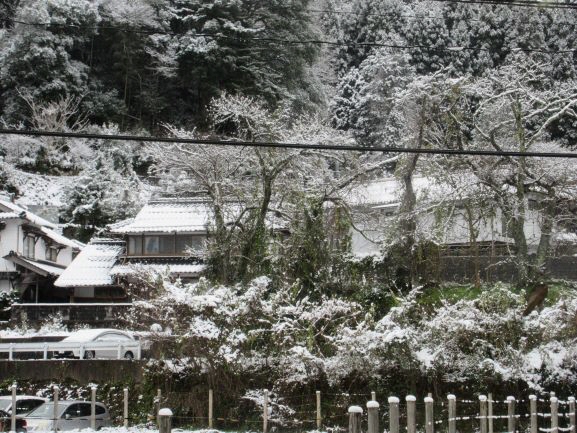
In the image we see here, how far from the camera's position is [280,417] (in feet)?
59.2

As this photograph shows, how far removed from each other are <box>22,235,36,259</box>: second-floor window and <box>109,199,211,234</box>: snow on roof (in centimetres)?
574

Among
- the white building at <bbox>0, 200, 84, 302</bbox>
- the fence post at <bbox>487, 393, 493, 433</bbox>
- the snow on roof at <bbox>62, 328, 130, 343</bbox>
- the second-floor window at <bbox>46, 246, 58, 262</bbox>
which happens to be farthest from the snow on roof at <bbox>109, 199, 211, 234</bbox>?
the fence post at <bbox>487, 393, 493, 433</bbox>

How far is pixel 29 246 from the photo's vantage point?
36469 millimetres

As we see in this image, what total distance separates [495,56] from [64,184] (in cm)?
2713

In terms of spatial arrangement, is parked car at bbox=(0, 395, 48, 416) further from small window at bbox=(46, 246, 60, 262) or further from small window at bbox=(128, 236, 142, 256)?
small window at bbox=(46, 246, 60, 262)

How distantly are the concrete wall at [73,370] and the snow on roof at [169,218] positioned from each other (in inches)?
434

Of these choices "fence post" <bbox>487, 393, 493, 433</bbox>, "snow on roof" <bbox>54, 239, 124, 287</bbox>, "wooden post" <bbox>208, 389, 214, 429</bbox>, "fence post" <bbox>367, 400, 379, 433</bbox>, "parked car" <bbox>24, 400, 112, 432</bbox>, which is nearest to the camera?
"fence post" <bbox>367, 400, 379, 433</bbox>

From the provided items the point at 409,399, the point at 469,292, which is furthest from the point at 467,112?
the point at 409,399

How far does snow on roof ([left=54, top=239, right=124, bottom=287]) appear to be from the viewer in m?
32.2

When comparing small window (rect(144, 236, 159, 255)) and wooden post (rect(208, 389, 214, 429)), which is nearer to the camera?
wooden post (rect(208, 389, 214, 429))

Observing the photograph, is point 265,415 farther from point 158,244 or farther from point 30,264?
point 30,264

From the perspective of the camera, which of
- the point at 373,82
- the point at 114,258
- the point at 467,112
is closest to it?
the point at 467,112

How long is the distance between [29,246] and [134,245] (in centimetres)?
713

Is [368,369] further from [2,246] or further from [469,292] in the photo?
[2,246]
